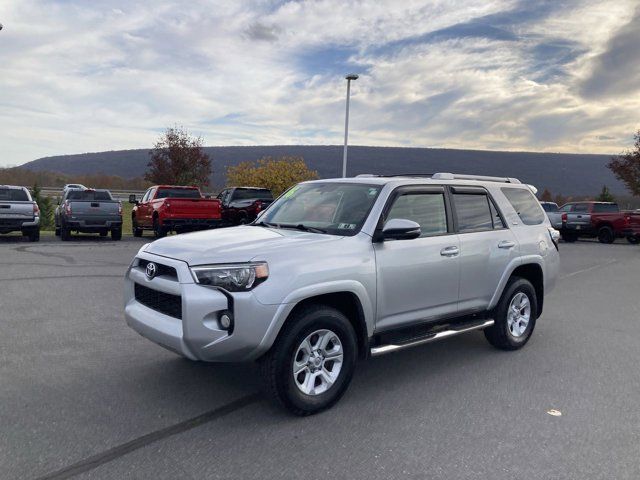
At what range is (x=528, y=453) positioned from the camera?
3.45m

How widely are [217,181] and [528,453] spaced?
354 ft

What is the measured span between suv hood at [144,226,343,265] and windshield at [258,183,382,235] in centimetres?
22

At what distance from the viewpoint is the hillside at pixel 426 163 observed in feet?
350

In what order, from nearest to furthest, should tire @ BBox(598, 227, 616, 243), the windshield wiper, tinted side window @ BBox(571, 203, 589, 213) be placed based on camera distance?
the windshield wiper < tire @ BBox(598, 227, 616, 243) < tinted side window @ BBox(571, 203, 589, 213)

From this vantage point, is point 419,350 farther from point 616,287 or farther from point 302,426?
point 616,287

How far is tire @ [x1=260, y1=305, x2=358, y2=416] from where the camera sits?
383 cm

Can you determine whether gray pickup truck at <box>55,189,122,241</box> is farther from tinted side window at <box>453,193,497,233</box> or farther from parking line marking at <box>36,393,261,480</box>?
parking line marking at <box>36,393,261,480</box>

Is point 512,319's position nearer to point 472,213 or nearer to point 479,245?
point 479,245

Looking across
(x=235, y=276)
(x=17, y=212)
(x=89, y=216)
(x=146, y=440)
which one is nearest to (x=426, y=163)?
(x=89, y=216)

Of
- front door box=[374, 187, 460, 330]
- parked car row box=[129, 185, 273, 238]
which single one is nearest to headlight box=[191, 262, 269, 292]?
front door box=[374, 187, 460, 330]

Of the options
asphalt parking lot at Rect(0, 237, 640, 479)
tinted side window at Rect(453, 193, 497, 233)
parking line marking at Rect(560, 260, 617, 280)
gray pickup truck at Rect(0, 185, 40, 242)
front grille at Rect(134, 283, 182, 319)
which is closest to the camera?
asphalt parking lot at Rect(0, 237, 640, 479)

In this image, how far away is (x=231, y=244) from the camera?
4.12 m

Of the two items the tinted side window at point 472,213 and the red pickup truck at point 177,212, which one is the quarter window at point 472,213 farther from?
the red pickup truck at point 177,212

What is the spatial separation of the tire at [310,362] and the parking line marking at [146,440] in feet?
1.45
